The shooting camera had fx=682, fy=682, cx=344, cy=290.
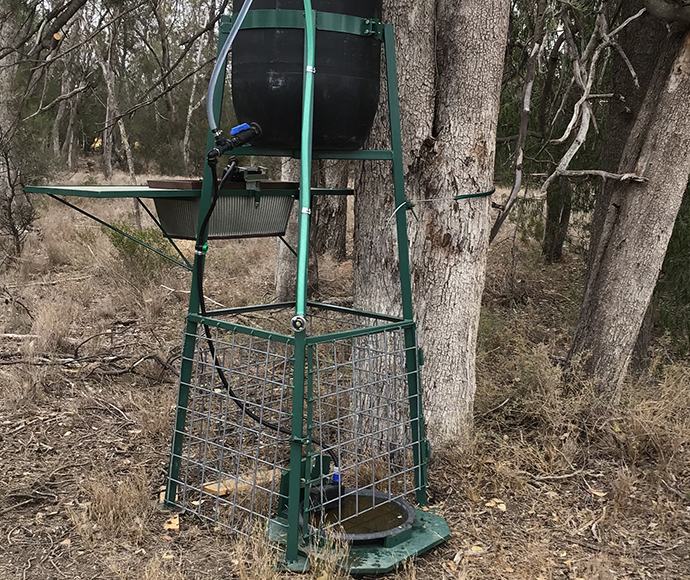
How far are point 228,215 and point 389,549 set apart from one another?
1.49m

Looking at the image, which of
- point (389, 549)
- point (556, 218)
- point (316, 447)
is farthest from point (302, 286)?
point (556, 218)

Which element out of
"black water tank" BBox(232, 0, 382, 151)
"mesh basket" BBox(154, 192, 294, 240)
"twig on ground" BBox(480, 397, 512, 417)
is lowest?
"twig on ground" BBox(480, 397, 512, 417)

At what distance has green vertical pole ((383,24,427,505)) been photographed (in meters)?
2.81

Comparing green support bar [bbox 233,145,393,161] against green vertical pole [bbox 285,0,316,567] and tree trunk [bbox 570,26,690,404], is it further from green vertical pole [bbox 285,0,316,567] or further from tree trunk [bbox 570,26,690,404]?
tree trunk [bbox 570,26,690,404]

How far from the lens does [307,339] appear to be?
240cm

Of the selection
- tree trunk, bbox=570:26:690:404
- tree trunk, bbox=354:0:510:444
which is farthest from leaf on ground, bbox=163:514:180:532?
tree trunk, bbox=570:26:690:404

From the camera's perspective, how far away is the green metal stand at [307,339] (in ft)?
7.82

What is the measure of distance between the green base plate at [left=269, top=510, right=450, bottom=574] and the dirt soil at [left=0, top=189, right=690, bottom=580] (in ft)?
0.20

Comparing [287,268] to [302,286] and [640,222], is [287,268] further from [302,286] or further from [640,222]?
[302,286]

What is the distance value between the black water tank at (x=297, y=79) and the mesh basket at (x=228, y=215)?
30 cm

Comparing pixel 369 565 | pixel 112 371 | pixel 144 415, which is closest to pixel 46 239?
pixel 112 371

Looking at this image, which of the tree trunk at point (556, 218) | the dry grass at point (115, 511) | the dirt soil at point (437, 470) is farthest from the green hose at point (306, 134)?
the tree trunk at point (556, 218)

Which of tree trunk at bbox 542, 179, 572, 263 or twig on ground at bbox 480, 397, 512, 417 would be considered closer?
twig on ground at bbox 480, 397, 512, 417

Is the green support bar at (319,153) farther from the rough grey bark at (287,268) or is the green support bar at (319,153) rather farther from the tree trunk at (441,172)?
the rough grey bark at (287,268)
